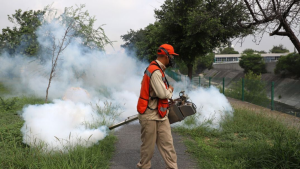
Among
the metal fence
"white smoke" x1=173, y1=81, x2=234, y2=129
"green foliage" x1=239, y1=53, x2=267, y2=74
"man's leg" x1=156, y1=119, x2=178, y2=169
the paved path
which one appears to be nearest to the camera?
"man's leg" x1=156, y1=119, x2=178, y2=169

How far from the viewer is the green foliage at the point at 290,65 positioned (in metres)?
26.3

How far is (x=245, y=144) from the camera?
4.77 meters

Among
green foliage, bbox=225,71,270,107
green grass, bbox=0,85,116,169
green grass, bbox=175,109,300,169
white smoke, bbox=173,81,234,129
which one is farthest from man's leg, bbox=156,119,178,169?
green foliage, bbox=225,71,270,107

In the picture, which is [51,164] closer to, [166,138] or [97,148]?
[97,148]

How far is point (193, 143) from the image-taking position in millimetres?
5160

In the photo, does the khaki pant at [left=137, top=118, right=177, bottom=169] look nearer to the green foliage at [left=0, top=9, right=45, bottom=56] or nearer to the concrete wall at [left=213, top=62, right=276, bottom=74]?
the green foliage at [left=0, top=9, right=45, bottom=56]

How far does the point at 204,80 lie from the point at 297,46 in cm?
1503

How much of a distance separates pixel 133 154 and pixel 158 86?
5.99 feet

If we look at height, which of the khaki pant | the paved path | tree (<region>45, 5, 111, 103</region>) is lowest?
the paved path

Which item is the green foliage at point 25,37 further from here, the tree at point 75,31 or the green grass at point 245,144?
the green grass at point 245,144

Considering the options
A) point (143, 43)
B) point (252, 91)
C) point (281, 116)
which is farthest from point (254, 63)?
point (281, 116)

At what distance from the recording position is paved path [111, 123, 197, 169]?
417 cm

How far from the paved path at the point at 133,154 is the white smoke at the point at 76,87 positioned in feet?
1.60

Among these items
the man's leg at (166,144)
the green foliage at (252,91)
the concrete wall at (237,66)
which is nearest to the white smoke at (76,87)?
the man's leg at (166,144)
